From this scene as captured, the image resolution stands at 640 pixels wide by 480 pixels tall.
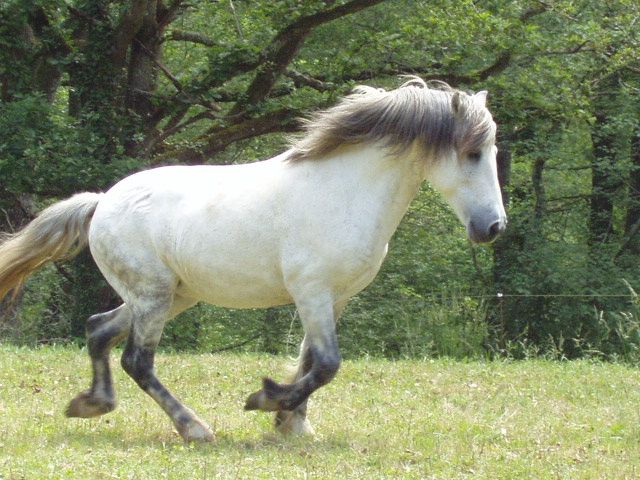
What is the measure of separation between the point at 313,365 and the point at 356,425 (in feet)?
3.08

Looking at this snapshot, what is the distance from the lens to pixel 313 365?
595 centimetres

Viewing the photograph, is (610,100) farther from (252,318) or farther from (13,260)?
(13,260)

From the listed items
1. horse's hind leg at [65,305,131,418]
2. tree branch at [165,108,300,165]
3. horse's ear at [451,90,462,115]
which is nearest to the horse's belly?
horse's hind leg at [65,305,131,418]

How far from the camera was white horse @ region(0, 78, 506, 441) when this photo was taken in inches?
235

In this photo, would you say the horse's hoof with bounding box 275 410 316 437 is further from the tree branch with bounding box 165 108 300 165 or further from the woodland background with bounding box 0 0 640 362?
the tree branch with bounding box 165 108 300 165

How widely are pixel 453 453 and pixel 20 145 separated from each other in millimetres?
9543

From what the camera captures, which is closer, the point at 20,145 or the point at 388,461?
the point at 388,461

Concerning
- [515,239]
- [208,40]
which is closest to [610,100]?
[515,239]

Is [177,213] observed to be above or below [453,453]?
above

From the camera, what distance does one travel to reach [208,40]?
54.4 ft

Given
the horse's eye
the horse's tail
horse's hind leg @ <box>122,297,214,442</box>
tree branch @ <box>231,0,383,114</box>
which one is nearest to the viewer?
the horse's eye

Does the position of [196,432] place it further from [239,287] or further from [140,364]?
[239,287]

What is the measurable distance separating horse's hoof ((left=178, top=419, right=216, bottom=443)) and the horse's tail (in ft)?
5.28

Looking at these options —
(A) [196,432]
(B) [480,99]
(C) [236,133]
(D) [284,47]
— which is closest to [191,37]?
(C) [236,133]
